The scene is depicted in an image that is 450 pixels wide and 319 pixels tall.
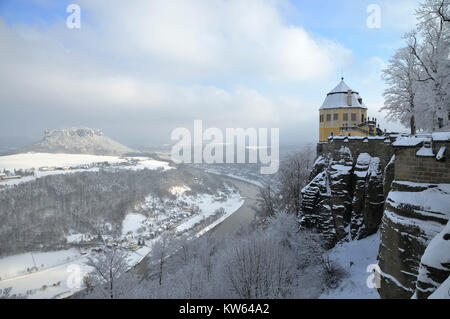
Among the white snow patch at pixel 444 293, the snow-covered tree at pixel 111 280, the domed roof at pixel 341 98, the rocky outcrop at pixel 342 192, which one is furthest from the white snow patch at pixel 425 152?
the snow-covered tree at pixel 111 280

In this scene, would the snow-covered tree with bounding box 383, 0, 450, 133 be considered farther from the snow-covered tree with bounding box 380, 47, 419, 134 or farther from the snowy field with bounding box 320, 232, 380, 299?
the snowy field with bounding box 320, 232, 380, 299

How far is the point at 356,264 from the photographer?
1445 cm

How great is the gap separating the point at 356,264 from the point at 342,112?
17.7m

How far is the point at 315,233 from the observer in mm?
18688

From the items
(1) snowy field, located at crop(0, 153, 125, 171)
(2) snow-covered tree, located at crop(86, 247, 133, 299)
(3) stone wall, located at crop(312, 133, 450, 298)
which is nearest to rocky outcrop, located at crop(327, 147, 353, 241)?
(3) stone wall, located at crop(312, 133, 450, 298)

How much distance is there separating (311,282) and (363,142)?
1222 cm

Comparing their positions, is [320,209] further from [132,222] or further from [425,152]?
[132,222]

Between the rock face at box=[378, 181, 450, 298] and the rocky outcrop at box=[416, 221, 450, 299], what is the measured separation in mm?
1805

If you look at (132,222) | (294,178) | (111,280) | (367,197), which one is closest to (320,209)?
(367,197)

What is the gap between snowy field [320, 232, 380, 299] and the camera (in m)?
12.1

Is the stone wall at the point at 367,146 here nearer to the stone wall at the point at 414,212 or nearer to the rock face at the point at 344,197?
the rock face at the point at 344,197

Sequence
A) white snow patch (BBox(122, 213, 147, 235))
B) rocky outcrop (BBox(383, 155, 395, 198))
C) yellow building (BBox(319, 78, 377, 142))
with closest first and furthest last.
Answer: rocky outcrop (BBox(383, 155, 395, 198)) < yellow building (BBox(319, 78, 377, 142)) < white snow patch (BBox(122, 213, 147, 235))

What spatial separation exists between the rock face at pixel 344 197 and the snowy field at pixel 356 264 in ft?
Answer: 3.21
